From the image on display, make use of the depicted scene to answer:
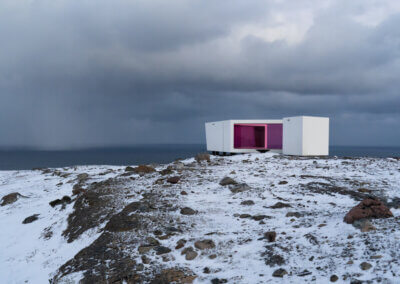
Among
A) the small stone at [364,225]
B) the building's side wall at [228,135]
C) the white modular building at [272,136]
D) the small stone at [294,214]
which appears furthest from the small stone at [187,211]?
the building's side wall at [228,135]

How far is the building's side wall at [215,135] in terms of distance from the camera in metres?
31.5

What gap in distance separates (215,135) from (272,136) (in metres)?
6.38

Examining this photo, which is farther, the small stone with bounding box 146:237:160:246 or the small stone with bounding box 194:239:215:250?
the small stone with bounding box 146:237:160:246

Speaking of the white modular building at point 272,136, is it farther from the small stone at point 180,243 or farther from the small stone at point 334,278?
the small stone at point 334,278

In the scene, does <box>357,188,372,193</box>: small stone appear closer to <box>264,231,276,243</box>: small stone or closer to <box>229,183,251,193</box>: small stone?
<box>229,183,251,193</box>: small stone

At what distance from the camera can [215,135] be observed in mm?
32969

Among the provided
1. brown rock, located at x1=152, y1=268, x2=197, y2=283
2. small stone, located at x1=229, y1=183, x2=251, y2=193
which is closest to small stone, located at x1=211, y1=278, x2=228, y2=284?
brown rock, located at x1=152, y1=268, x2=197, y2=283

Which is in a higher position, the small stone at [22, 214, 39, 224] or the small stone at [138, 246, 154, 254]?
the small stone at [138, 246, 154, 254]

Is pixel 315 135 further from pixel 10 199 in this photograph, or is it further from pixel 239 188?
pixel 10 199

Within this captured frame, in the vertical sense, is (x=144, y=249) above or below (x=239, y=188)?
below

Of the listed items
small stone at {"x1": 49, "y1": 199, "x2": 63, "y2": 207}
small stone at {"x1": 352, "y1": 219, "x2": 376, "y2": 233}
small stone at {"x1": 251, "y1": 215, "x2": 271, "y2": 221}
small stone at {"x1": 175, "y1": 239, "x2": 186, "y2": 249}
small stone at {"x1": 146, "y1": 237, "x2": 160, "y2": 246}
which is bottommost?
small stone at {"x1": 49, "y1": 199, "x2": 63, "y2": 207}

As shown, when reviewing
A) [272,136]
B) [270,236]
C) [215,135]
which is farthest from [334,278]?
[215,135]

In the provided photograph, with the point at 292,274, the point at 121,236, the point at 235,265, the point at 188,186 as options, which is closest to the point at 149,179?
the point at 188,186

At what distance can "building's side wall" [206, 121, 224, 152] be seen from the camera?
103ft
